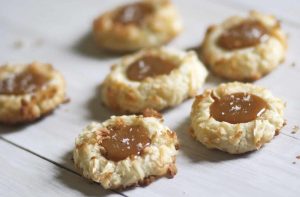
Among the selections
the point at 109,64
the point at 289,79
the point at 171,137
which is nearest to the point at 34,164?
the point at 171,137

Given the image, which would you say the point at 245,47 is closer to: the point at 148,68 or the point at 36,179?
the point at 148,68

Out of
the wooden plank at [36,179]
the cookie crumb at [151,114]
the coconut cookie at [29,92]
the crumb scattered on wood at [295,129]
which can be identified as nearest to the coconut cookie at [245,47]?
the crumb scattered on wood at [295,129]

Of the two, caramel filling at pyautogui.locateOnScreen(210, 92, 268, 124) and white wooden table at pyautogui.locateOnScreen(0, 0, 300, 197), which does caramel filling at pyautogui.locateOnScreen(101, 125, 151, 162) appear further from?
caramel filling at pyautogui.locateOnScreen(210, 92, 268, 124)

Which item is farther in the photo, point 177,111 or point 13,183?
point 177,111

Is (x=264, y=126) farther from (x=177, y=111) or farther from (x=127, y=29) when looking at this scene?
(x=127, y=29)

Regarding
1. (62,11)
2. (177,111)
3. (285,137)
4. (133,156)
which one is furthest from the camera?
(62,11)

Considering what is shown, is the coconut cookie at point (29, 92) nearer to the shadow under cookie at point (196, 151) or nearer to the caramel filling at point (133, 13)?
the caramel filling at point (133, 13)

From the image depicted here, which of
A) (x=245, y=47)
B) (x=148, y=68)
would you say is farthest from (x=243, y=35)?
(x=148, y=68)

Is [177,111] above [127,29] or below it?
below
